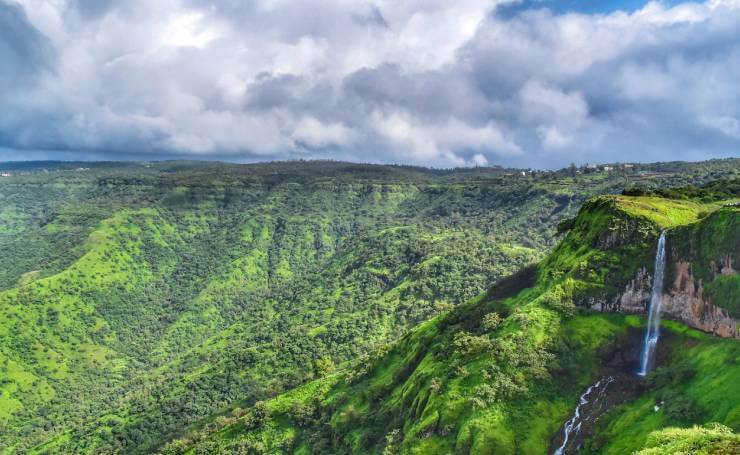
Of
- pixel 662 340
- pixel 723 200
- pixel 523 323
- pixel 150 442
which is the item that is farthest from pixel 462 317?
pixel 150 442

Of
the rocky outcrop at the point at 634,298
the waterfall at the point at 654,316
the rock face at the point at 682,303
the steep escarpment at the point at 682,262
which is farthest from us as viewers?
the rocky outcrop at the point at 634,298

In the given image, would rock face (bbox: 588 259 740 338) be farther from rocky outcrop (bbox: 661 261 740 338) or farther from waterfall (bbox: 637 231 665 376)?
waterfall (bbox: 637 231 665 376)

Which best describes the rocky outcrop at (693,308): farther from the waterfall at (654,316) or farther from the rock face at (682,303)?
the waterfall at (654,316)

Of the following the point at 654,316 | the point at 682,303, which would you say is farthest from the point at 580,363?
the point at 682,303

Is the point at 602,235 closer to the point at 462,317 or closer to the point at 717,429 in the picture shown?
the point at 462,317

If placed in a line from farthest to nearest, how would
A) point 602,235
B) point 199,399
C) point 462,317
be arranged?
point 199,399 < point 462,317 < point 602,235

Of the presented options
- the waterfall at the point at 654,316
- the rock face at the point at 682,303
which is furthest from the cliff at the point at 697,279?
the waterfall at the point at 654,316

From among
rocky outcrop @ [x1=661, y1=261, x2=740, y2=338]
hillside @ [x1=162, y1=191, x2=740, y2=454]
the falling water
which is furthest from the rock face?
the falling water
